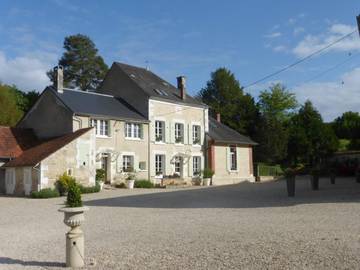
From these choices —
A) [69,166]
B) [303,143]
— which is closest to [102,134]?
[69,166]

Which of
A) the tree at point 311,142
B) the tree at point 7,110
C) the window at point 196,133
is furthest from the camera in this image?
the tree at point 311,142

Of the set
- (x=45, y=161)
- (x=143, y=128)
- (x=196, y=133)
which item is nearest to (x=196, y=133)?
(x=196, y=133)

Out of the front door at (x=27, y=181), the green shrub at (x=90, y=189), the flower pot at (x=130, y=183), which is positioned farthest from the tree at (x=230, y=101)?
the front door at (x=27, y=181)

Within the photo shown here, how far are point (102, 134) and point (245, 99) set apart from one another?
90.2ft

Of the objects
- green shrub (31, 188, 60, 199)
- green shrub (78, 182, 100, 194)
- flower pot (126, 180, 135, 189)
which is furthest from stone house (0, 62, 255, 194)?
green shrub (31, 188, 60, 199)

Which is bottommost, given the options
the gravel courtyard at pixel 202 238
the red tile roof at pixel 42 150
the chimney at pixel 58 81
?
the gravel courtyard at pixel 202 238

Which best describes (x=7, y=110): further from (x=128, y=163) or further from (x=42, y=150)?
(x=42, y=150)

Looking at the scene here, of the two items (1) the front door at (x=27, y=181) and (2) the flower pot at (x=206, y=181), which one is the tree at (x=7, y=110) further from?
(2) the flower pot at (x=206, y=181)

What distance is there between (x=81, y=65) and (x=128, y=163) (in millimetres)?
24523

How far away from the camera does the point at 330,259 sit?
6.11 m

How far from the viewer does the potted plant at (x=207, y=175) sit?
31438 millimetres

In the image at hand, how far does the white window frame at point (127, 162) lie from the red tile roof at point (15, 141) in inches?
200

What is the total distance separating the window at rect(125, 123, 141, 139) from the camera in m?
28.1

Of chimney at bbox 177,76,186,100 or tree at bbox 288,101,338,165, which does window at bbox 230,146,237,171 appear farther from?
tree at bbox 288,101,338,165
